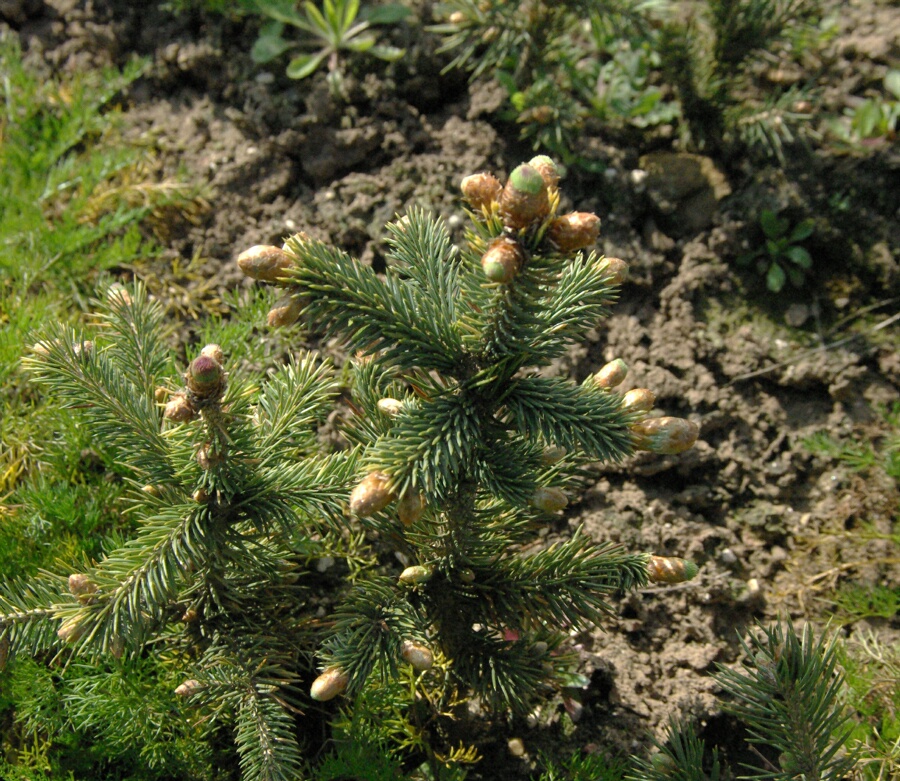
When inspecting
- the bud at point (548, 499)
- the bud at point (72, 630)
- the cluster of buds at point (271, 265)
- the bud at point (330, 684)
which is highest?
the cluster of buds at point (271, 265)

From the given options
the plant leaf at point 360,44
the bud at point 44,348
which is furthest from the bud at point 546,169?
the plant leaf at point 360,44

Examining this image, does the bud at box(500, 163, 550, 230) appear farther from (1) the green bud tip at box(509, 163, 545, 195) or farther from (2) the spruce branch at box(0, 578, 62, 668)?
(2) the spruce branch at box(0, 578, 62, 668)

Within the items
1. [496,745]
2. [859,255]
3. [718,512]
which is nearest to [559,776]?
[496,745]

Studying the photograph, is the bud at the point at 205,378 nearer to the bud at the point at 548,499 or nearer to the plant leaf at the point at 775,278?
the bud at the point at 548,499

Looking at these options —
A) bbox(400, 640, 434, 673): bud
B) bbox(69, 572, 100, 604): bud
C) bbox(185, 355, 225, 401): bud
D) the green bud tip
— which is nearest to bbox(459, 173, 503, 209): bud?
the green bud tip

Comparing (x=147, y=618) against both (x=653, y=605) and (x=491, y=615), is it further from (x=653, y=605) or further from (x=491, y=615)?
(x=653, y=605)

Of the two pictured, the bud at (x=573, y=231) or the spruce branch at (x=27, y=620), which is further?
the spruce branch at (x=27, y=620)

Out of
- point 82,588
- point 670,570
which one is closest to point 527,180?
point 670,570

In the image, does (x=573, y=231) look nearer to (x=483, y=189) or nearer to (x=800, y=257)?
(x=483, y=189)
